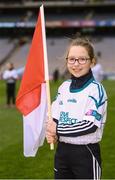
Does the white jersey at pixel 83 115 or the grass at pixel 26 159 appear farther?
the grass at pixel 26 159

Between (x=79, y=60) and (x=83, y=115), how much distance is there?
0.47 m

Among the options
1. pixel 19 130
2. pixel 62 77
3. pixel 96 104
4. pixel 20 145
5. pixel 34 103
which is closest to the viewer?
pixel 96 104

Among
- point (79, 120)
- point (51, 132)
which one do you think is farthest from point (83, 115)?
point (51, 132)

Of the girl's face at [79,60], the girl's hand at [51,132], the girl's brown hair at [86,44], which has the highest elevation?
the girl's brown hair at [86,44]

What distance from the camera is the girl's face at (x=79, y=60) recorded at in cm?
479

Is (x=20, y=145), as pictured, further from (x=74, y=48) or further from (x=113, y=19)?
(x=113, y=19)

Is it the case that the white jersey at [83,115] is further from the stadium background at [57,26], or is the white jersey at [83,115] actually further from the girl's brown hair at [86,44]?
the stadium background at [57,26]

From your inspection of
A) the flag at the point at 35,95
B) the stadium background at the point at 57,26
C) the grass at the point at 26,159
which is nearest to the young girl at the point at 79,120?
the flag at the point at 35,95

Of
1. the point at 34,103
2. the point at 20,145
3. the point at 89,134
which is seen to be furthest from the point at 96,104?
the point at 20,145

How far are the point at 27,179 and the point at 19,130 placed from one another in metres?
5.88

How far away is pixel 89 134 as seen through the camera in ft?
15.4

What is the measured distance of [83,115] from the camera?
15.4ft

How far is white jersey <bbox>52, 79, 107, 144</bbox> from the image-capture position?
468cm

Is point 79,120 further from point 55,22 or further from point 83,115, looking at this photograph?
point 55,22
